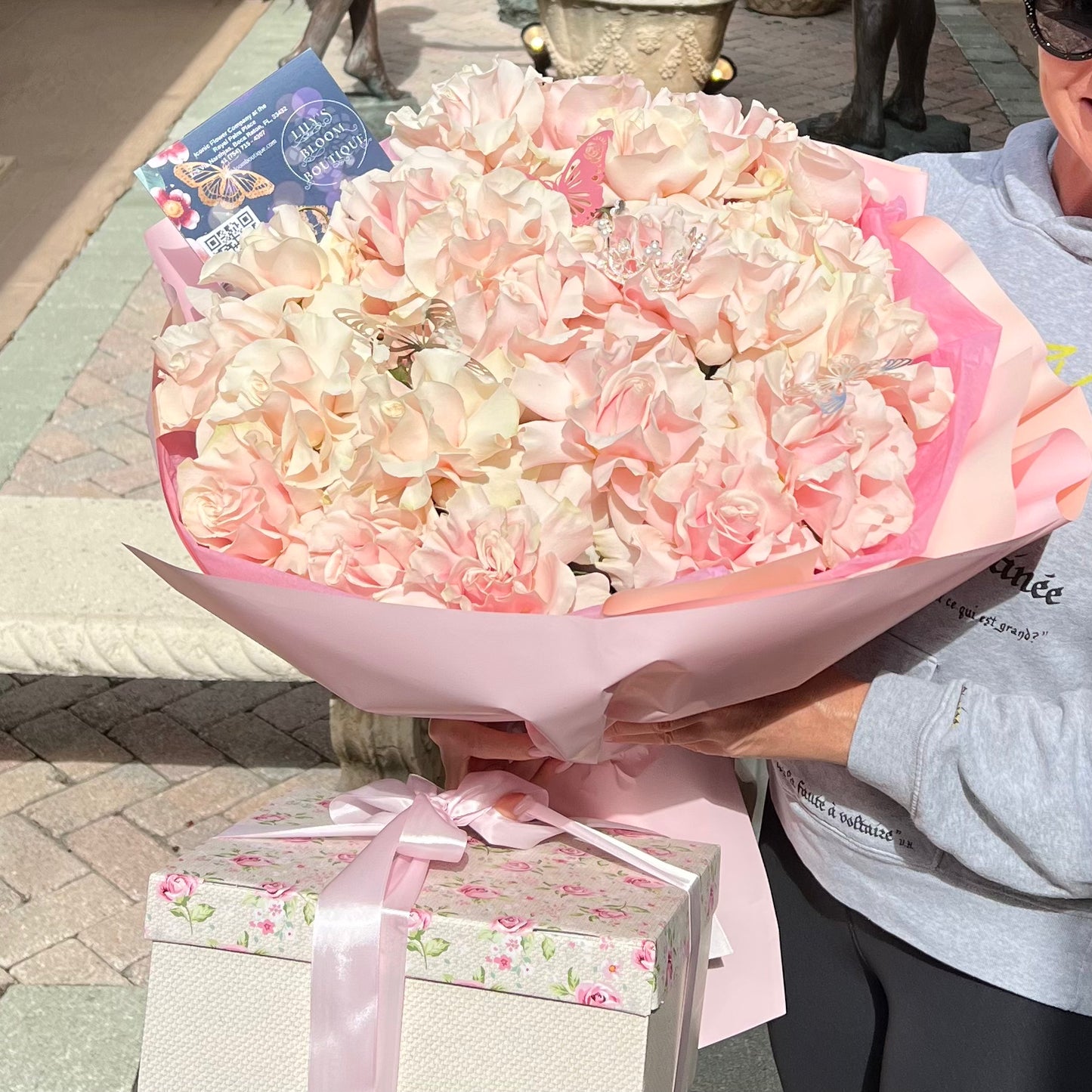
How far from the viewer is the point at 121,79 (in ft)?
28.0

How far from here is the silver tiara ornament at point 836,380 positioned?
1.12 metres

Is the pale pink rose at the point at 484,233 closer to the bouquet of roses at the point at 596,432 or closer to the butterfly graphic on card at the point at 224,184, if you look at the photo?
the bouquet of roses at the point at 596,432

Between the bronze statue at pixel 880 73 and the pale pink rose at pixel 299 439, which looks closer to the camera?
the pale pink rose at pixel 299 439

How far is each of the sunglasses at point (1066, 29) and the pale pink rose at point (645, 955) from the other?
92 cm

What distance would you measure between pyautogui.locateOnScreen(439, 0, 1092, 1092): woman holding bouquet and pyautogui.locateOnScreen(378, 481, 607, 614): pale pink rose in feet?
0.71

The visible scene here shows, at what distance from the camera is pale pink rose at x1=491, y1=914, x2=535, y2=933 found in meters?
1.13

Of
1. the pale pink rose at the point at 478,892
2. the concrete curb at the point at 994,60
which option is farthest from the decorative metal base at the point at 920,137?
the pale pink rose at the point at 478,892

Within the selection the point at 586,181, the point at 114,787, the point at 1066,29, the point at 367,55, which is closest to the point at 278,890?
the point at 586,181

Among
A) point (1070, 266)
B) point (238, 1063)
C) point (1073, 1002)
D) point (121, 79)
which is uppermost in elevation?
point (1070, 266)

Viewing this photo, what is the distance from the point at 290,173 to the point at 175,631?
1.89 metres

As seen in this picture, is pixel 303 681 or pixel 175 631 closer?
pixel 175 631

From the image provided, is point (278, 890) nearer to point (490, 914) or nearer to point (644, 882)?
point (490, 914)

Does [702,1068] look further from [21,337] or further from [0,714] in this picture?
[21,337]

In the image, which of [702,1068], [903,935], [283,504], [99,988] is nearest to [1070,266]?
[903,935]
